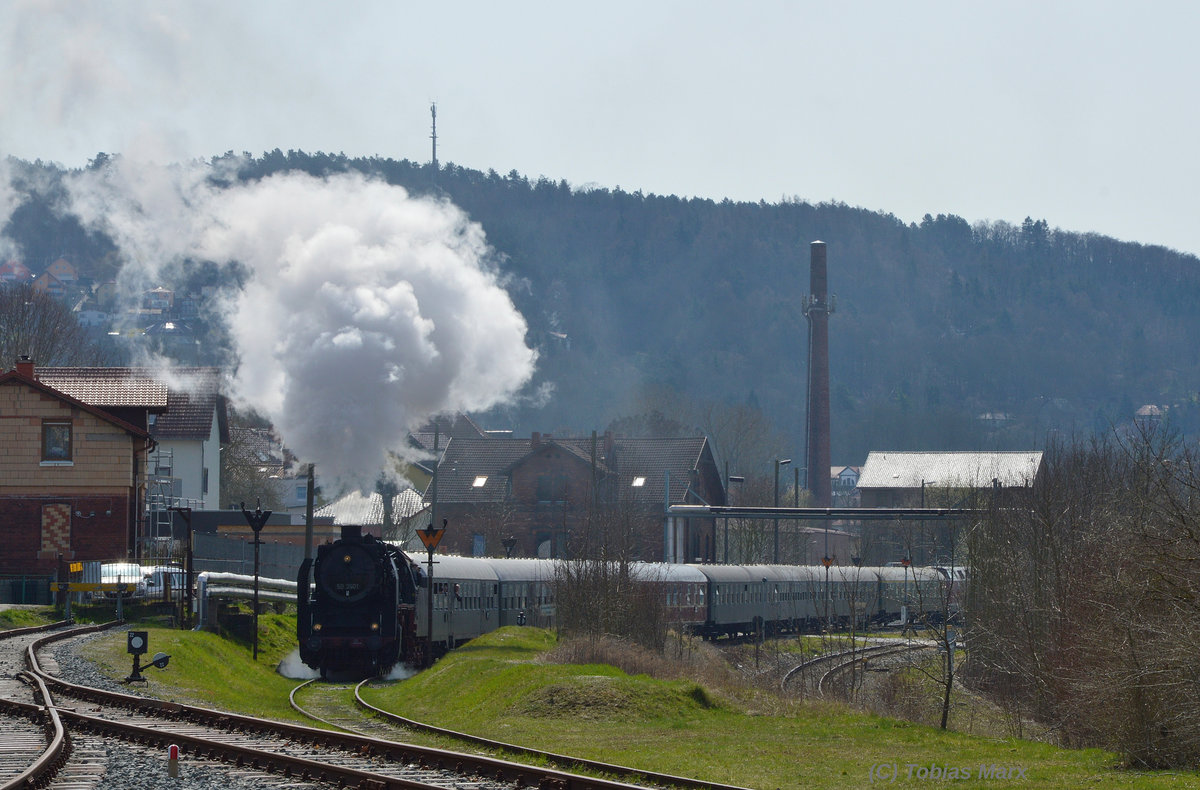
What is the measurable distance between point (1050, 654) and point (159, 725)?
1822 cm

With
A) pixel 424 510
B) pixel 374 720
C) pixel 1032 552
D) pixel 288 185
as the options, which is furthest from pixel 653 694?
pixel 424 510

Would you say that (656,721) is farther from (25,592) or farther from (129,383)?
(129,383)

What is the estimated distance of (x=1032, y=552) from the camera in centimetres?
3394

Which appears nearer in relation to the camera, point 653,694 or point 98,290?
point 653,694

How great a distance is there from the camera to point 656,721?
20.5 meters

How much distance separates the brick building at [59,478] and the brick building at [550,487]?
28.8m

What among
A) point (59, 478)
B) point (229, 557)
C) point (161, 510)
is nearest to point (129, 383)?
point (161, 510)

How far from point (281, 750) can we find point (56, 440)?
31.1 m

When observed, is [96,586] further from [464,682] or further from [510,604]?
[464,682]

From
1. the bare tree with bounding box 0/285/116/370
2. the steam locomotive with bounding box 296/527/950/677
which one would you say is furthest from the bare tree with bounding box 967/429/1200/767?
the bare tree with bounding box 0/285/116/370

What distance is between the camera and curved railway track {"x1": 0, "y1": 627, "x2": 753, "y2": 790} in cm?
1334

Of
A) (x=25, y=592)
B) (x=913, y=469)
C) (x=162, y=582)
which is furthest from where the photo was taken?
(x=913, y=469)

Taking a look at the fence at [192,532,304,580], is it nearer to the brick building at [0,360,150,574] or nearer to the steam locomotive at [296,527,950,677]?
the brick building at [0,360,150,574]

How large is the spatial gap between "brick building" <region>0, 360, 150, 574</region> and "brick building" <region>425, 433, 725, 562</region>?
28803 mm
